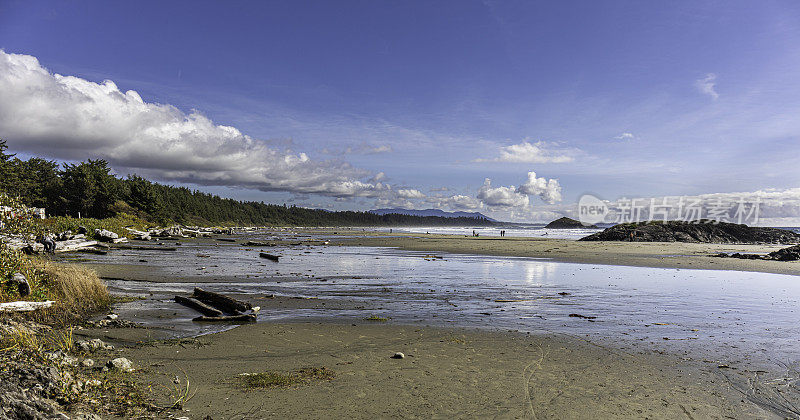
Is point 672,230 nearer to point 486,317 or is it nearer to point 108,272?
point 486,317

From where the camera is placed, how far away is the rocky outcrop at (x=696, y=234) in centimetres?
6750

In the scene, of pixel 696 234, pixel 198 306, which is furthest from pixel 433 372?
pixel 696 234

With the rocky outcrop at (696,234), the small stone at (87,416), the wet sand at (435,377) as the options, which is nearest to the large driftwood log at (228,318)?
the wet sand at (435,377)

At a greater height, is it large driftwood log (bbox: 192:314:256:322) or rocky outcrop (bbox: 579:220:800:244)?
rocky outcrop (bbox: 579:220:800:244)

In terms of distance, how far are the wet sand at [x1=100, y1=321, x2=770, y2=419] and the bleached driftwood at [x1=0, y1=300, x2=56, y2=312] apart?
218 cm

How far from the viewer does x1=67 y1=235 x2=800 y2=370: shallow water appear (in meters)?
11.1

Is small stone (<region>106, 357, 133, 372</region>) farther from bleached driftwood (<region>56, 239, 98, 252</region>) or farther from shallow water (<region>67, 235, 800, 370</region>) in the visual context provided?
bleached driftwood (<region>56, 239, 98, 252</region>)

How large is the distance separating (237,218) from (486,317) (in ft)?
621

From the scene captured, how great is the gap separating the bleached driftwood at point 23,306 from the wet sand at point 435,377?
2.18 metres

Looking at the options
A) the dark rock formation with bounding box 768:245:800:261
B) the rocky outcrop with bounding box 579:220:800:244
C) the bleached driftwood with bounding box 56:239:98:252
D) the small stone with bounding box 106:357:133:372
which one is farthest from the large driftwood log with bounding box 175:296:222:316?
the rocky outcrop with bounding box 579:220:800:244

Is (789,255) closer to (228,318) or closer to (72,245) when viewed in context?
(228,318)

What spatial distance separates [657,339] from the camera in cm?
1089

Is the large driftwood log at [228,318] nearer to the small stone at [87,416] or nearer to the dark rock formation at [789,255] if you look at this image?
the small stone at [87,416]

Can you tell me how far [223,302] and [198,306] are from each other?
2.58 feet
